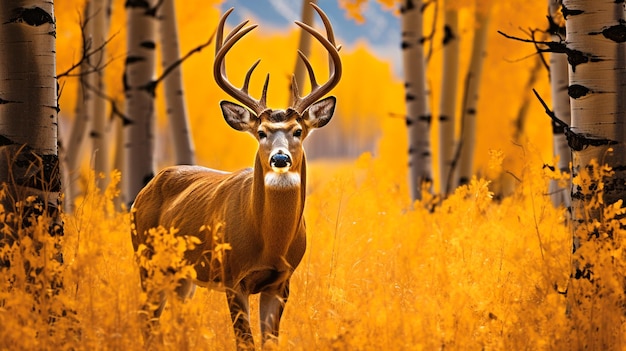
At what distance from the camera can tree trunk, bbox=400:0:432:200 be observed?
11141mm

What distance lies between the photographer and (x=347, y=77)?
71812 millimetres

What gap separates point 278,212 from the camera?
518 centimetres

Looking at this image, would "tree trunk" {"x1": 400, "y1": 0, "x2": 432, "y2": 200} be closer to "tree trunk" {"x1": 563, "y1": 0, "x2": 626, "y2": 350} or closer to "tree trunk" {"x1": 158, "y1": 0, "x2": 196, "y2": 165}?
"tree trunk" {"x1": 158, "y1": 0, "x2": 196, "y2": 165}

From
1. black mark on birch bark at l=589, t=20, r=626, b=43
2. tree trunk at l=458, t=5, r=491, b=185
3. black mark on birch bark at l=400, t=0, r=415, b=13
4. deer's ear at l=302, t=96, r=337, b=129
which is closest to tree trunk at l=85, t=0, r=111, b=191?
black mark on birch bark at l=400, t=0, r=415, b=13

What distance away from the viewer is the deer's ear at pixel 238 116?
5.54 m

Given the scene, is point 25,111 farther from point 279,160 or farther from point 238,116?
point 279,160

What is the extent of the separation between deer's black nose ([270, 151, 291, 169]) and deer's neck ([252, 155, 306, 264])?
0.19 m

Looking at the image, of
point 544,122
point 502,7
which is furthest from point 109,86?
point 544,122

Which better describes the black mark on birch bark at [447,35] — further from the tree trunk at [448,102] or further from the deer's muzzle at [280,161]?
the deer's muzzle at [280,161]

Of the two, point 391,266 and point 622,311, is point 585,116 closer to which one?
point 622,311

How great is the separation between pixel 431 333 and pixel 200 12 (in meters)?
12.1

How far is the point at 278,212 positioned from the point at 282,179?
0.21 meters

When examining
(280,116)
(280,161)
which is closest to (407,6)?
(280,116)

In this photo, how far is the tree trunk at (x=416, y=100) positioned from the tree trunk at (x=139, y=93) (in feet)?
12.3
